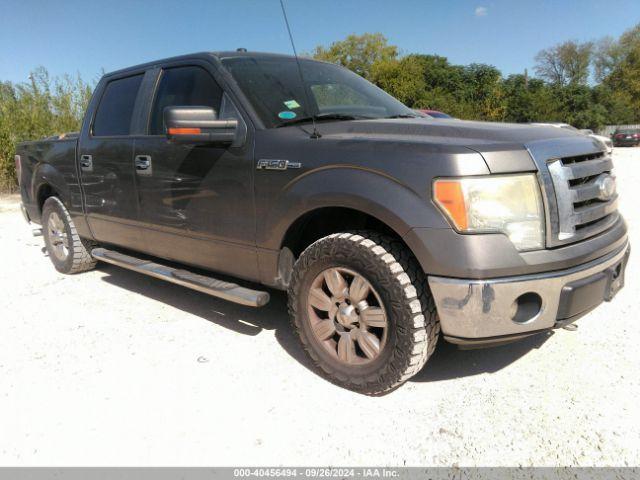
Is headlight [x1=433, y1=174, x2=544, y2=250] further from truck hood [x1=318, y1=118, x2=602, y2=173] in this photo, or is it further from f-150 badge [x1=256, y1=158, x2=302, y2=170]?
f-150 badge [x1=256, y1=158, x2=302, y2=170]

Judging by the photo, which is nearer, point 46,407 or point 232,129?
point 46,407

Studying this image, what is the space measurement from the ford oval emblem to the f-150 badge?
62.6 inches

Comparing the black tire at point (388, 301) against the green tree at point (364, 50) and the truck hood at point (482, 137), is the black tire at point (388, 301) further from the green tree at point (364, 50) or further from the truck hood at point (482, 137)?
the green tree at point (364, 50)

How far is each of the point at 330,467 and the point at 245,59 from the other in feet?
8.84

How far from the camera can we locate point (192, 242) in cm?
356

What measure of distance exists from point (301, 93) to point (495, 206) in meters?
1.66

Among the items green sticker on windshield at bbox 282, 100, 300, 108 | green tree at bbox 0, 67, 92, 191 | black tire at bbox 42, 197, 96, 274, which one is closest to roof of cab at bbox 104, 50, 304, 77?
green sticker on windshield at bbox 282, 100, 300, 108

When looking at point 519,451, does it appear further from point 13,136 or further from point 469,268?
point 13,136

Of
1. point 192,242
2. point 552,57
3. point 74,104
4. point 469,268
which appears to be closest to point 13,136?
point 74,104

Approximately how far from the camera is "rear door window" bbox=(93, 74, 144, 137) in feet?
13.8

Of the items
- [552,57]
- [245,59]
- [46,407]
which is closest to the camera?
[46,407]

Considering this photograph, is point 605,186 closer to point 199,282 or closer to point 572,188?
point 572,188

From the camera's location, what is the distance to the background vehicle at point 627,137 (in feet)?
112

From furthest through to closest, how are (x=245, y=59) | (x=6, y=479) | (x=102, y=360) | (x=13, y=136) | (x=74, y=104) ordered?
(x=74, y=104)
(x=13, y=136)
(x=245, y=59)
(x=102, y=360)
(x=6, y=479)
